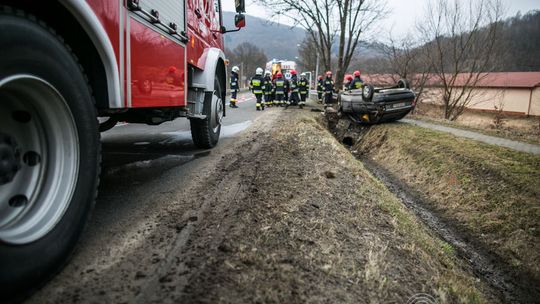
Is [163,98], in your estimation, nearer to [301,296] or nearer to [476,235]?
[301,296]

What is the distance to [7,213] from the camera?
147 centimetres

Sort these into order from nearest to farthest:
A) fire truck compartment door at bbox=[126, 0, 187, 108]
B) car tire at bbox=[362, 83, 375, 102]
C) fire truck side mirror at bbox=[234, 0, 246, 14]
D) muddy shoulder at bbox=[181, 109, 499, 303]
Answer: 1. muddy shoulder at bbox=[181, 109, 499, 303]
2. fire truck compartment door at bbox=[126, 0, 187, 108]
3. fire truck side mirror at bbox=[234, 0, 246, 14]
4. car tire at bbox=[362, 83, 375, 102]

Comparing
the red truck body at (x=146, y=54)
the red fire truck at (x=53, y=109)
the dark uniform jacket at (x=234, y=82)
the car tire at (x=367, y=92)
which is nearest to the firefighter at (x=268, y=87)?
the dark uniform jacket at (x=234, y=82)

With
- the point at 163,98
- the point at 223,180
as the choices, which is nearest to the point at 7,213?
the point at 163,98

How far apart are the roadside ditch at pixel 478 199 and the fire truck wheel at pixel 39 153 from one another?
3.37m

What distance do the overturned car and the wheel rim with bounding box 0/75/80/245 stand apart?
7.85m

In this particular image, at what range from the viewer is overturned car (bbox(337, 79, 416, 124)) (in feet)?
28.1

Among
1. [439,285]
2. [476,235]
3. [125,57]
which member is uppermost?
[125,57]

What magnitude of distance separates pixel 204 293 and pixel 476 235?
12.0 feet

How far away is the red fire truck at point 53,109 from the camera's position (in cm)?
137

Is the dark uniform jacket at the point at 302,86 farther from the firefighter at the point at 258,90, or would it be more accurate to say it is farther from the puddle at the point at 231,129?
the puddle at the point at 231,129

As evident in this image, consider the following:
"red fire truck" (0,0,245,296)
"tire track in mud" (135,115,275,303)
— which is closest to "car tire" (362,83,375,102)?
"tire track in mud" (135,115,275,303)

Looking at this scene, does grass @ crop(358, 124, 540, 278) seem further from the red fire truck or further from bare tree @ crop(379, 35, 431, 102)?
bare tree @ crop(379, 35, 431, 102)

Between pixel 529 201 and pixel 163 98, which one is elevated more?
pixel 163 98
